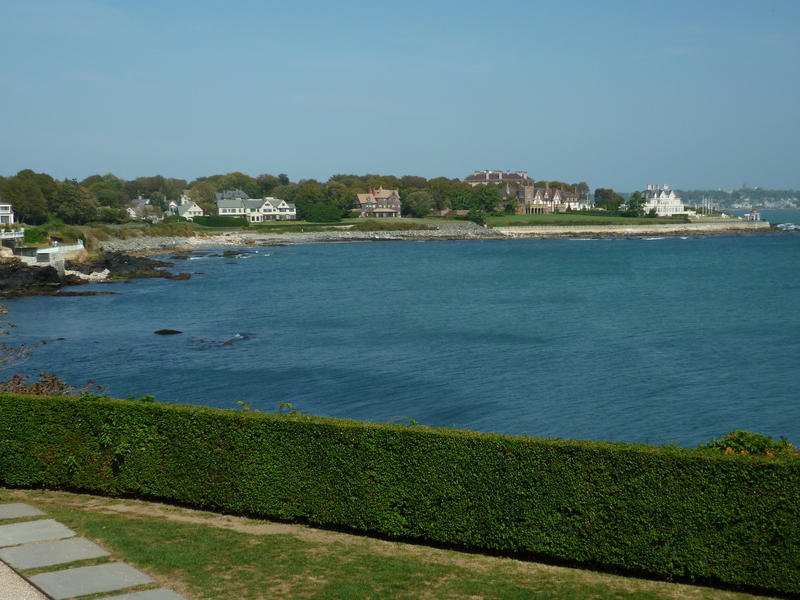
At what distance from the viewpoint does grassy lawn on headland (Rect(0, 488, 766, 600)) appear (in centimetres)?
1125

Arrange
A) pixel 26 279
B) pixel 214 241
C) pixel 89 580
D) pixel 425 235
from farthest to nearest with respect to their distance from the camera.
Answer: pixel 425 235, pixel 214 241, pixel 26 279, pixel 89 580

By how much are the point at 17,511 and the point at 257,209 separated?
7190 inches

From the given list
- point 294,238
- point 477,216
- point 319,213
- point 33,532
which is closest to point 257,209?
point 319,213

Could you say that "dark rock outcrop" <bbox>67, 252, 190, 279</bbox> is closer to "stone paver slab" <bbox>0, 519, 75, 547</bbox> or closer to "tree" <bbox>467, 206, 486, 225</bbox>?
"stone paver slab" <bbox>0, 519, 75, 547</bbox>

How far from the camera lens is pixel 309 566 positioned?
12.1 metres

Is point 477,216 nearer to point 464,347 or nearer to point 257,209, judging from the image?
point 257,209

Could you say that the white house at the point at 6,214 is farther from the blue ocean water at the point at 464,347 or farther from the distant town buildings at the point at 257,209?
the distant town buildings at the point at 257,209

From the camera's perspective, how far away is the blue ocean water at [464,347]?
31.9m

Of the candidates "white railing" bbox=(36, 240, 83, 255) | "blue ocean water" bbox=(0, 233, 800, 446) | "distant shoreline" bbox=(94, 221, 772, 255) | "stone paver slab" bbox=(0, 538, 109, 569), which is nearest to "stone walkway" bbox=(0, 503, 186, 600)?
"stone paver slab" bbox=(0, 538, 109, 569)

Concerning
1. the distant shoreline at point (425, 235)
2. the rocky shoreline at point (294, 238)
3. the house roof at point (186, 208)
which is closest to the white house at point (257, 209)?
the house roof at point (186, 208)

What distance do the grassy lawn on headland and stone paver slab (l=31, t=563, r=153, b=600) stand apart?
9.8 inches

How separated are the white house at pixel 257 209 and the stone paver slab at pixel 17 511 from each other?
179m

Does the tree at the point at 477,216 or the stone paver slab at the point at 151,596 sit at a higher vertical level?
the tree at the point at 477,216

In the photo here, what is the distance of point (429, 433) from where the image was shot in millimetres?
13625
